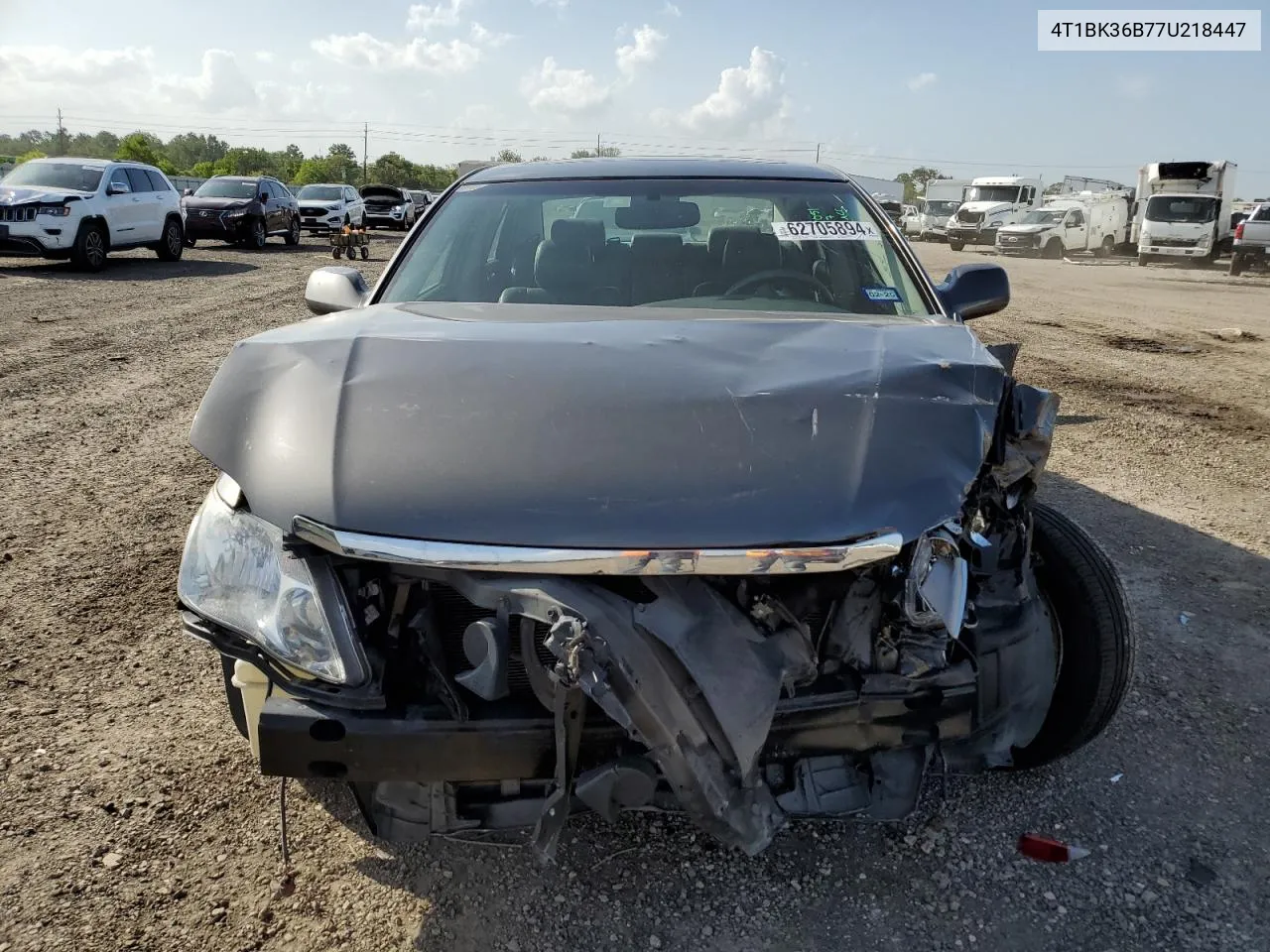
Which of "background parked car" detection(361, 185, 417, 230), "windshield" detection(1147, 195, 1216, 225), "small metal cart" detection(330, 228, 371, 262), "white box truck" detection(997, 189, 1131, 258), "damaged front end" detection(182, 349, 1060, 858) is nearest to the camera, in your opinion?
"damaged front end" detection(182, 349, 1060, 858)

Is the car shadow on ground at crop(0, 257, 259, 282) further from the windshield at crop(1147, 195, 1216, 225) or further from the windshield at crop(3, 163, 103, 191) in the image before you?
the windshield at crop(1147, 195, 1216, 225)

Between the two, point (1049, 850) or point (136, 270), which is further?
point (136, 270)

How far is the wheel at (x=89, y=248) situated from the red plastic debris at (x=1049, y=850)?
15391mm

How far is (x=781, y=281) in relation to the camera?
3.15 metres

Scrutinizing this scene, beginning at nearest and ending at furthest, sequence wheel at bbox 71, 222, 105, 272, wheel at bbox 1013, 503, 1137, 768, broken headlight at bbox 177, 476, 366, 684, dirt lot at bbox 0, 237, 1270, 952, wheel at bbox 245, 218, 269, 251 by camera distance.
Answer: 1. broken headlight at bbox 177, 476, 366, 684
2. dirt lot at bbox 0, 237, 1270, 952
3. wheel at bbox 1013, 503, 1137, 768
4. wheel at bbox 71, 222, 105, 272
5. wheel at bbox 245, 218, 269, 251

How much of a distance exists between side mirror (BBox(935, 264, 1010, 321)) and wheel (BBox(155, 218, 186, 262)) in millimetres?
16000

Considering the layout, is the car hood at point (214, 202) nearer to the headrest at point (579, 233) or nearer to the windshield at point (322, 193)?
the windshield at point (322, 193)

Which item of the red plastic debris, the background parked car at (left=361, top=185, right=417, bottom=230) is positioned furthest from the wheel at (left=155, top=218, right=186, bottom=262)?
the red plastic debris

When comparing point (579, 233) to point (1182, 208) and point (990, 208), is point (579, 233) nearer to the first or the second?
point (1182, 208)

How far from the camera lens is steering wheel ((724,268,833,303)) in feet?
10.2

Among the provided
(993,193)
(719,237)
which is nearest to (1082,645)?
(719,237)

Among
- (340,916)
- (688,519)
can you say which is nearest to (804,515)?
(688,519)

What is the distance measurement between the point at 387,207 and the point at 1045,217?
20.5 metres

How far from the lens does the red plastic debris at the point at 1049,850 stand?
2.30m
